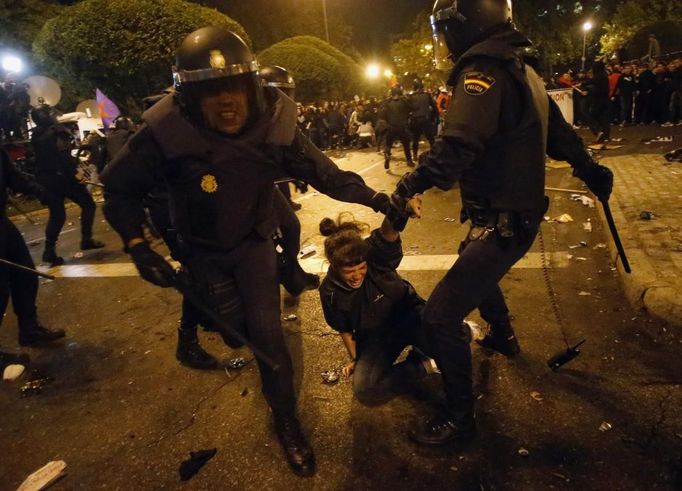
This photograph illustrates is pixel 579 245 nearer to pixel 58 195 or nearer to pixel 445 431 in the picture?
pixel 445 431

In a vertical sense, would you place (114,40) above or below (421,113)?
above

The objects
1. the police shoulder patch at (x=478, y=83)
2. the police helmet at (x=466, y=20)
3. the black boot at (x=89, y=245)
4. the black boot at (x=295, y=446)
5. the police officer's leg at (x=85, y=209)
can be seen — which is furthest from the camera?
the black boot at (x=89, y=245)

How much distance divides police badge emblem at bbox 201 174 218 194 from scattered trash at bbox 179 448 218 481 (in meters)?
1.51

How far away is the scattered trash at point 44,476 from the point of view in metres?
2.53

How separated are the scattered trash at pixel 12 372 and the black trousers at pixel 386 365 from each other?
289cm

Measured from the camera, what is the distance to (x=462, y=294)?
2174mm

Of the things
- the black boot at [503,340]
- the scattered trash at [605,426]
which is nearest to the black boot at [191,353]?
the black boot at [503,340]

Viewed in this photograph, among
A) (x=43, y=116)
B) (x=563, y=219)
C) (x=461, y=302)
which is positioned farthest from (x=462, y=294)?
(x=43, y=116)

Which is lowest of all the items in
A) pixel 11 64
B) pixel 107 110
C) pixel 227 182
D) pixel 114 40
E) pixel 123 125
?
pixel 227 182

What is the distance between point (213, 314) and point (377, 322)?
3.17 ft

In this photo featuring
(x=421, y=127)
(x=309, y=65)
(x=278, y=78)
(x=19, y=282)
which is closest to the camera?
(x=19, y=282)

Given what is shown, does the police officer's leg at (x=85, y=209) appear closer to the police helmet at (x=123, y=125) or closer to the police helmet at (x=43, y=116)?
the police helmet at (x=43, y=116)

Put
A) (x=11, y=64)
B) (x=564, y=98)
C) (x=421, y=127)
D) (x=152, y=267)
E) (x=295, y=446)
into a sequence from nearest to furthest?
(x=152, y=267)
(x=295, y=446)
(x=421, y=127)
(x=564, y=98)
(x=11, y=64)

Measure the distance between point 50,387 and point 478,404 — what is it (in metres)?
3.18
